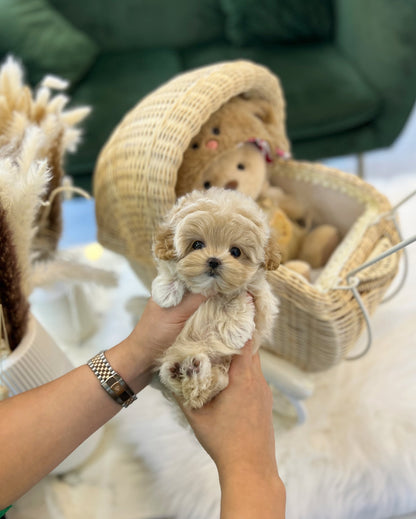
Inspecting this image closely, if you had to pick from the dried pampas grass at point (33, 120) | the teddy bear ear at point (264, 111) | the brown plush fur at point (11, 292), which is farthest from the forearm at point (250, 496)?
the teddy bear ear at point (264, 111)

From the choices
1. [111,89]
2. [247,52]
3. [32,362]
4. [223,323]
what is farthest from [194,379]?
[247,52]

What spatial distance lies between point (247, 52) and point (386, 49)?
2.14 ft

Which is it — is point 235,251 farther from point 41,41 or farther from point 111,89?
point 41,41

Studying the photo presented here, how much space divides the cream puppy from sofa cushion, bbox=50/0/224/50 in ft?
6.46

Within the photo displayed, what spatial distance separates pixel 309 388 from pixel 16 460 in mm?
659

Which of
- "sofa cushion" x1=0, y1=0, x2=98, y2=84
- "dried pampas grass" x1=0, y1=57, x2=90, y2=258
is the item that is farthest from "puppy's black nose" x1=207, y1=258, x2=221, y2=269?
"sofa cushion" x1=0, y1=0, x2=98, y2=84

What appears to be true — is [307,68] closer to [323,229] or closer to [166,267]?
[323,229]

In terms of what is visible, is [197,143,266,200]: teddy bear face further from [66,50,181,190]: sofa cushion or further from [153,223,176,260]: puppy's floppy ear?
[66,50,181,190]: sofa cushion

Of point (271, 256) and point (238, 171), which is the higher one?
point (271, 256)

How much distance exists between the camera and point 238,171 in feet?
3.70

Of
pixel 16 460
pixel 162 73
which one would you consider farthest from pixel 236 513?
pixel 162 73

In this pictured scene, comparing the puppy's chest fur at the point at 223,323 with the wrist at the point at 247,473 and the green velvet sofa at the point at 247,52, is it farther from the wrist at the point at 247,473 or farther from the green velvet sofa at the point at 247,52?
the green velvet sofa at the point at 247,52

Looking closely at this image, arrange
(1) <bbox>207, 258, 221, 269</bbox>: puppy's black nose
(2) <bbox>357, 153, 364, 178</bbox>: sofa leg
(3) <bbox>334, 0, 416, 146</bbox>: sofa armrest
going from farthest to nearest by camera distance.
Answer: (2) <bbox>357, 153, 364, 178</bbox>: sofa leg < (3) <bbox>334, 0, 416, 146</bbox>: sofa armrest < (1) <bbox>207, 258, 221, 269</bbox>: puppy's black nose

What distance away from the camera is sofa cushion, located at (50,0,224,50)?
2.26m
